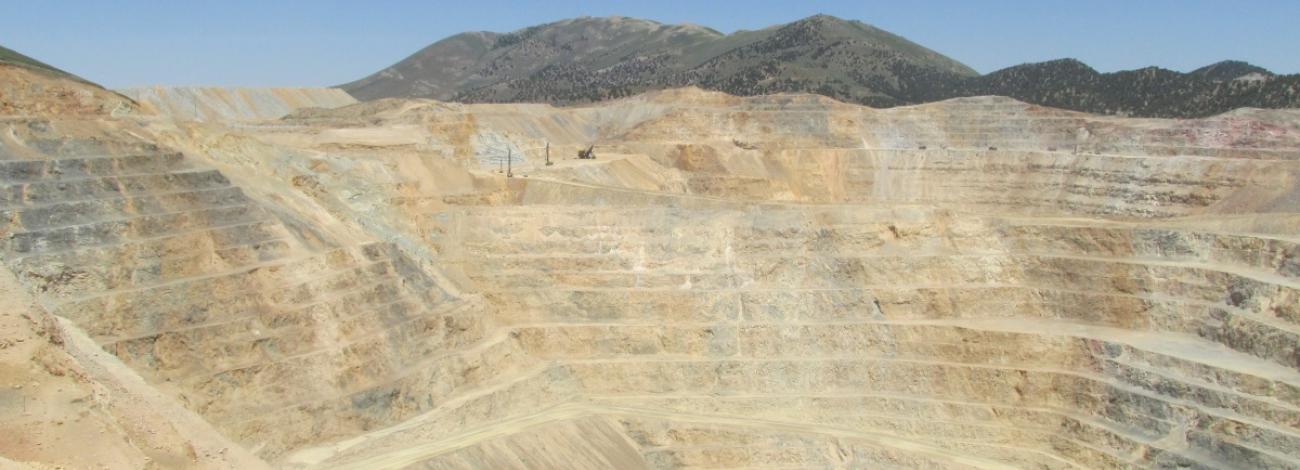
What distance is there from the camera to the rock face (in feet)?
223

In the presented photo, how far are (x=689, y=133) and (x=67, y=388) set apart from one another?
184 ft

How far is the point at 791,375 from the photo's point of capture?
27.9m

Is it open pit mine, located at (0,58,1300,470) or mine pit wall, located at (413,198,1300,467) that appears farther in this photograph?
mine pit wall, located at (413,198,1300,467)

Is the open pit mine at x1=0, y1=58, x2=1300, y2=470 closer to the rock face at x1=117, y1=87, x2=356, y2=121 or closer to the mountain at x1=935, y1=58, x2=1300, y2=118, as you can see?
the rock face at x1=117, y1=87, x2=356, y2=121

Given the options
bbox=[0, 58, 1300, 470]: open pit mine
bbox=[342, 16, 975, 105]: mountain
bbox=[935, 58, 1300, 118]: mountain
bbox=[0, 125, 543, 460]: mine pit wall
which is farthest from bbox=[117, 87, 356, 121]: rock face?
bbox=[935, 58, 1300, 118]: mountain

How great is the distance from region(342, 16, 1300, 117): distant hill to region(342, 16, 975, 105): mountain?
251 millimetres

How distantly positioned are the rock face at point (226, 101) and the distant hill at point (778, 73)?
29785 millimetres

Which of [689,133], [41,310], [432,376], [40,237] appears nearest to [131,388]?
[41,310]

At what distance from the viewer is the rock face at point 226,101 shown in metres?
67.9

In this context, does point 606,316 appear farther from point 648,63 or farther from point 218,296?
point 648,63

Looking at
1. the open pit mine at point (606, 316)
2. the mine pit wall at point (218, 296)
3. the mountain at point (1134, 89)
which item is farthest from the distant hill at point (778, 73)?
the mine pit wall at point (218, 296)

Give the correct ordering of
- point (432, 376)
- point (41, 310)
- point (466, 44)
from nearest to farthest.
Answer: point (41, 310), point (432, 376), point (466, 44)

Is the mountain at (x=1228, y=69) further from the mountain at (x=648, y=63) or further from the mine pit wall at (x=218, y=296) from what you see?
the mine pit wall at (x=218, y=296)

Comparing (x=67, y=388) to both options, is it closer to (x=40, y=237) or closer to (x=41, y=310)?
(x=41, y=310)
